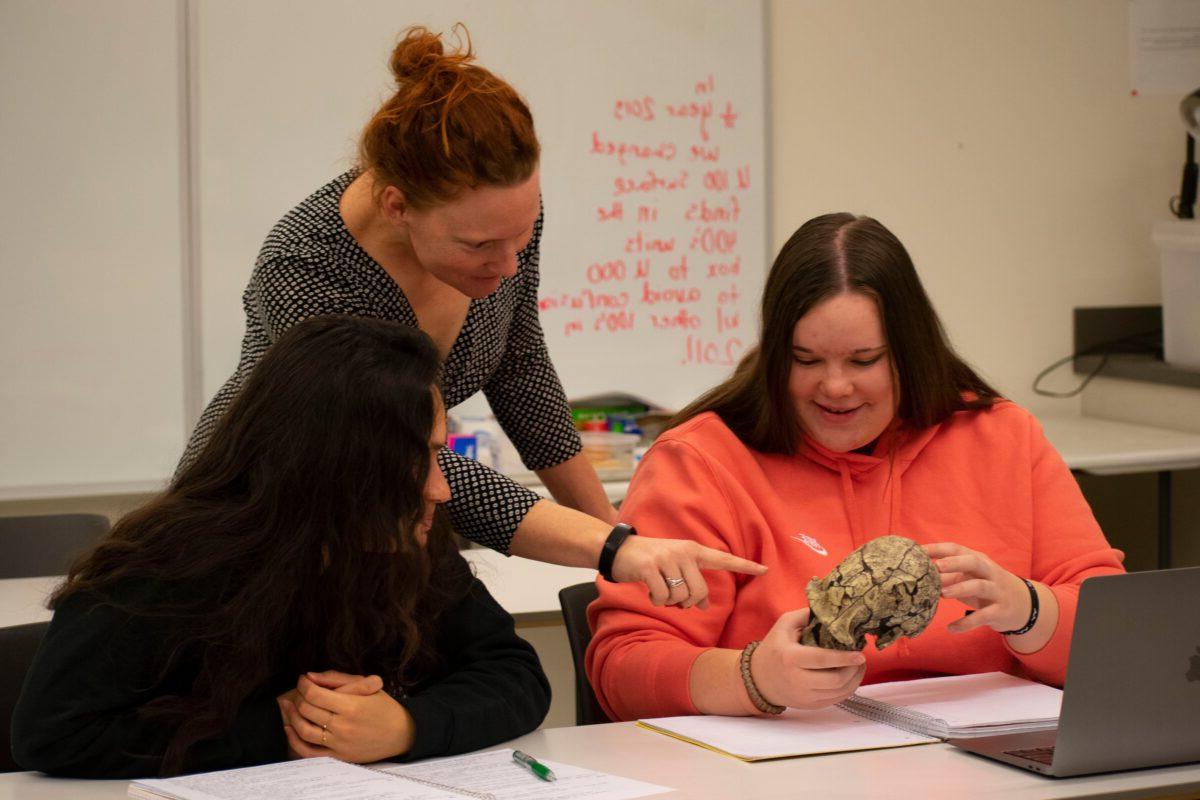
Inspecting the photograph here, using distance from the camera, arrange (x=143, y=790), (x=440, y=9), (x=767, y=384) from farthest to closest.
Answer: (x=440, y=9)
(x=767, y=384)
(x=143, y=790)

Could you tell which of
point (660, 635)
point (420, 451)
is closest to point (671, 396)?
point (660, 635)

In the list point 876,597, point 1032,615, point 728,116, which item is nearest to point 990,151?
point 728,116

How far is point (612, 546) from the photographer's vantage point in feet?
5.15

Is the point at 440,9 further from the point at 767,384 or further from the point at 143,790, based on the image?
the point at 143,790

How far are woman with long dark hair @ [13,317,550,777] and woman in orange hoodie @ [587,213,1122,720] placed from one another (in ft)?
1.19

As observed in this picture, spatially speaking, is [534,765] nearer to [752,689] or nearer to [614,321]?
[752,689]

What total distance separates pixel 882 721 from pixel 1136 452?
7.11 ft

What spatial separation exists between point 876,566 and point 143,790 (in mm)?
776

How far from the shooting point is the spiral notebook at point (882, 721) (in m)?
1.49

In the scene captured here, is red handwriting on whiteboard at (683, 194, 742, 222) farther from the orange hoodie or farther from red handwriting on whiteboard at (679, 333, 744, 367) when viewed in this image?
the orange hoodie

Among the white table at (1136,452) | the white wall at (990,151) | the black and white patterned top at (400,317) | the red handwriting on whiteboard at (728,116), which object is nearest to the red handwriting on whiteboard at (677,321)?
the white wall at (990,151)

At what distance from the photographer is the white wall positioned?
3.95 m

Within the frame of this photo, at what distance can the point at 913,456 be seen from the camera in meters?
1.93

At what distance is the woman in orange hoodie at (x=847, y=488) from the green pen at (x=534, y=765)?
27cm
